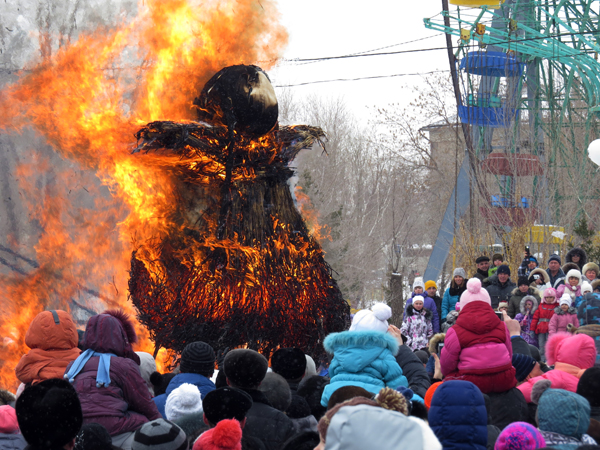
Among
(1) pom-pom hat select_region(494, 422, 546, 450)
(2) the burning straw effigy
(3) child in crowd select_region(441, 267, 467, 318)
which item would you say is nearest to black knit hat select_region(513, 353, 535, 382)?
(1) pom-pom hat select_region(494, 422, 546, 450)

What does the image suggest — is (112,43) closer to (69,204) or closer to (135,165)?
(135,165)

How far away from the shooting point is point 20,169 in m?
8.67

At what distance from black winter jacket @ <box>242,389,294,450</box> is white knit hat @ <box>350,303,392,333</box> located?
3.46 feet

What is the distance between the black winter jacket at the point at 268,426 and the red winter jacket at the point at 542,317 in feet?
19.3

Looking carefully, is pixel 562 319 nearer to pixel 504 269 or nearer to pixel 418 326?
pixel 504 269

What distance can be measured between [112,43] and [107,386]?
18.7ft

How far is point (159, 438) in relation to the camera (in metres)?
3.33

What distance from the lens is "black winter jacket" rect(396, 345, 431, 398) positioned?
5.09 m

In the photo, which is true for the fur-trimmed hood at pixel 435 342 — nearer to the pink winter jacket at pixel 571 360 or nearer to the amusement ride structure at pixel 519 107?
the pink winter jacket at pixel 571 360

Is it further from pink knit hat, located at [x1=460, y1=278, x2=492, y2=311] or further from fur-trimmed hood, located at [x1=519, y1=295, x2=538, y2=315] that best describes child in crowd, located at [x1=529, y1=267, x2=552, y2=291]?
pink knit hat, located at [x1=460, y1=278, x2=492, y2=311]

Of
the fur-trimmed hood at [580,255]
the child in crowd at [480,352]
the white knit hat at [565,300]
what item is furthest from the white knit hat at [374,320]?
the fur-trimmed hood at [580,255]

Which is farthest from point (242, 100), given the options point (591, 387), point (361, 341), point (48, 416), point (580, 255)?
point (580, 255)

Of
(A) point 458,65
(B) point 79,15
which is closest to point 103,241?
(B) point 79,15

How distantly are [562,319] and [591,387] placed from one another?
4931 mm
